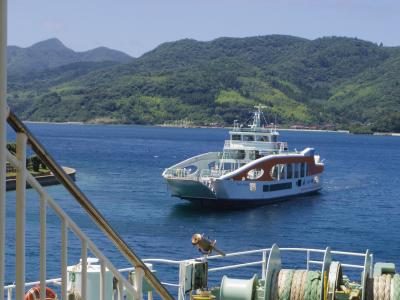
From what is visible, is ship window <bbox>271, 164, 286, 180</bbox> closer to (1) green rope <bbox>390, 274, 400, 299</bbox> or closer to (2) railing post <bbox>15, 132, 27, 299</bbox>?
(1) green rope <bbox>390, 274, 400, 299</bbox>

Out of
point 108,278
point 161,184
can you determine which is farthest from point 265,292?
point 161,184

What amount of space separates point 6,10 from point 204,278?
784 centimetres

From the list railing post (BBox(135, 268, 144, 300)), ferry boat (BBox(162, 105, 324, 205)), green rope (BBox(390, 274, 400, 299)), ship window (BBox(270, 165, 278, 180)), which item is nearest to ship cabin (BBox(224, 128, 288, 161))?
ferry boat (BBox(162, 105, 324, 205))

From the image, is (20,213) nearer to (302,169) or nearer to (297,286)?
(297,286)

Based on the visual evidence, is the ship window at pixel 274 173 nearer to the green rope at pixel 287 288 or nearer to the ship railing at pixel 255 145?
the ship railing at pixel 255 145

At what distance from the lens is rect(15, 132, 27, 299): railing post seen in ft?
9.98

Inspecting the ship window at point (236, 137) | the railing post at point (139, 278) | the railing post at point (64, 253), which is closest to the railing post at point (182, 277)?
the railing post at point (139, 278)

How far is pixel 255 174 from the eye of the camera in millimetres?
53312

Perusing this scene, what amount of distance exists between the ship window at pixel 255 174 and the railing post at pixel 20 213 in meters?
49.6

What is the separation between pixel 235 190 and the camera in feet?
171

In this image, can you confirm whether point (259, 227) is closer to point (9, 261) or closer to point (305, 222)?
point (305, 222)

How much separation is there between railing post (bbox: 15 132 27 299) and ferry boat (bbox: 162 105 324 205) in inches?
1847

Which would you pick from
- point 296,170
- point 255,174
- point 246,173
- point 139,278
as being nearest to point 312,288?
point 139,278

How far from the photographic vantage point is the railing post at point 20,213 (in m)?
3.04
